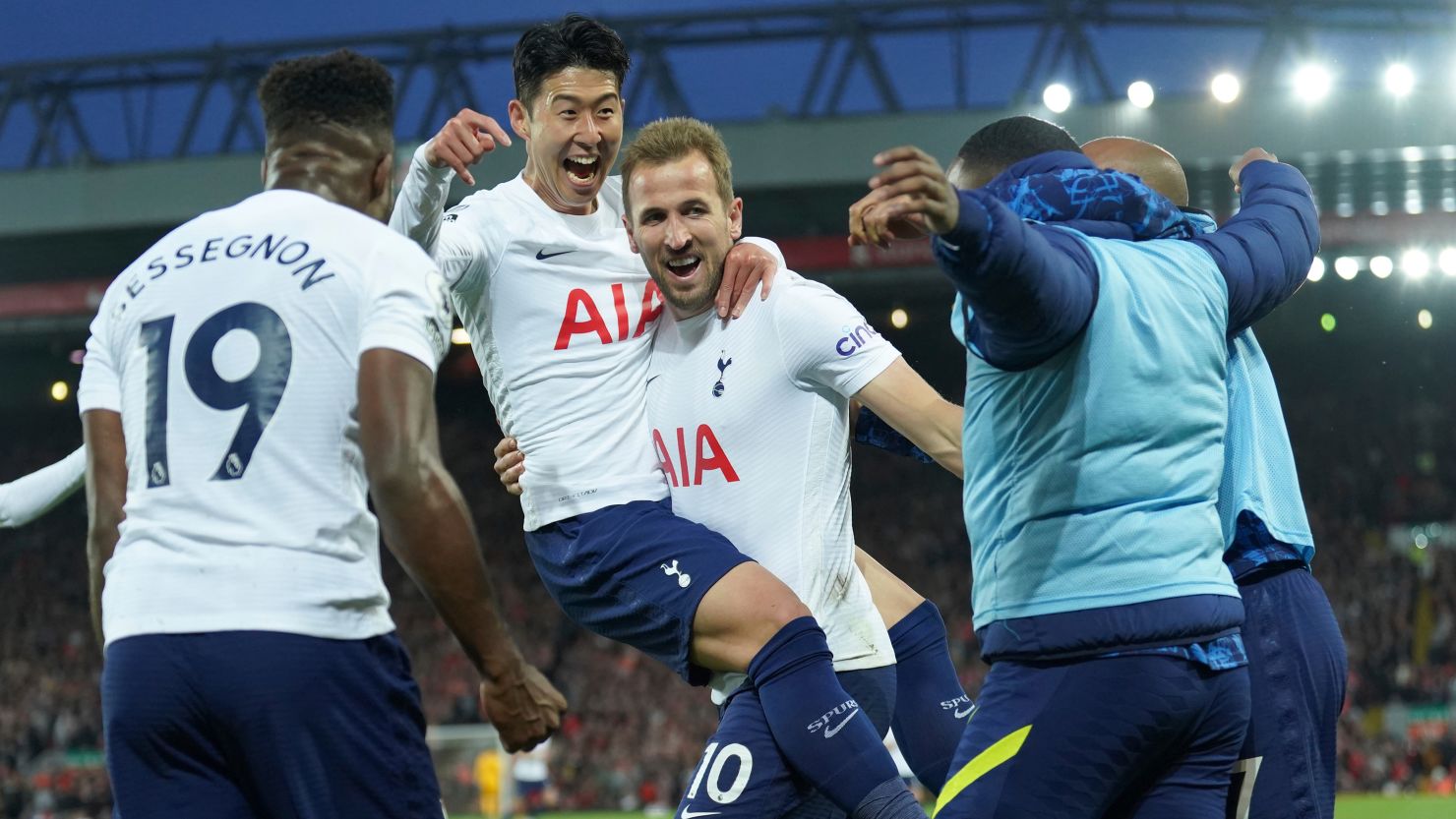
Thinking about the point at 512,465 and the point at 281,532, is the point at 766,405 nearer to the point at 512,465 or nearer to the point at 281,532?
the point at 512,465

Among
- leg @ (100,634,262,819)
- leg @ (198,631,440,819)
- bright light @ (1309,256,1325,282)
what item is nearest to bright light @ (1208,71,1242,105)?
bright light @ (1309,256,1325,282)

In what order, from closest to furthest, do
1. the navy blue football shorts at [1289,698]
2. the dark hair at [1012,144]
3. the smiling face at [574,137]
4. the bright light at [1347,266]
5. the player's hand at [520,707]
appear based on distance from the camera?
A: the player's hand at [520,707] < the navy blue football shorts at [1289,698] < the dark hair at [1012,144] < the smiling face at [574,137] < the bright light at [1347,266]

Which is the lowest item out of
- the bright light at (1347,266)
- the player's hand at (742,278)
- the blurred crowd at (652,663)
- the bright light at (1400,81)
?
the blurred crowd at (652,663)

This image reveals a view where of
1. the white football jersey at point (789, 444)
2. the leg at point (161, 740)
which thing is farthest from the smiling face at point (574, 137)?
the leg at point (161, 740)

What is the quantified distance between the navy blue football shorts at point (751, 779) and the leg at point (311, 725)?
3.53 feet

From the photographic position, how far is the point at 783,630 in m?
3.97

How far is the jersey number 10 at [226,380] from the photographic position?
2947 mm

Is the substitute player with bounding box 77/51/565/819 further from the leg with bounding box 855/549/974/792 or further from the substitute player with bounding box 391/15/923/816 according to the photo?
the leg with bounding box 855/549/974/792

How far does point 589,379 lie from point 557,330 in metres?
0.19

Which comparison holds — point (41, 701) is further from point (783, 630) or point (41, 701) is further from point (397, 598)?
point (783, 630)

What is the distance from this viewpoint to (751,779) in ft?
12.8

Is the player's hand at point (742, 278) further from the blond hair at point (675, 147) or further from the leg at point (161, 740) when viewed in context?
the leg at point (161, 740)

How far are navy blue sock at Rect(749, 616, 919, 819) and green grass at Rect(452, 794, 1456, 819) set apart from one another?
13000 mm

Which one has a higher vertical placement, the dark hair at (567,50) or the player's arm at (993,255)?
the dark hair at (567,50)
